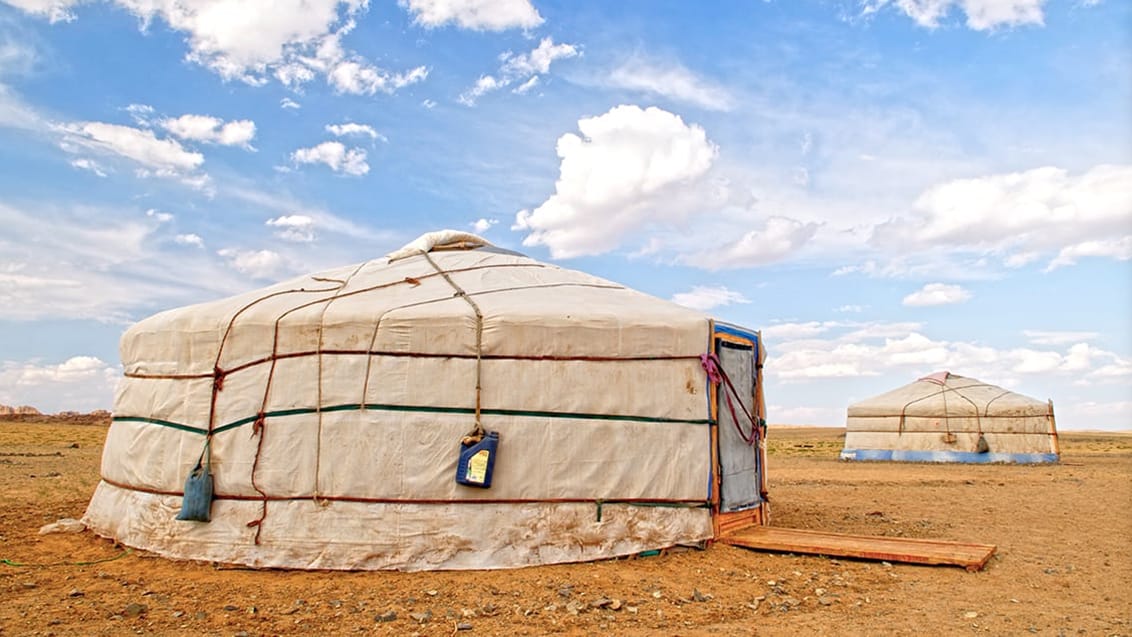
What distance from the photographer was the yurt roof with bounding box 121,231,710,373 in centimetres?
536

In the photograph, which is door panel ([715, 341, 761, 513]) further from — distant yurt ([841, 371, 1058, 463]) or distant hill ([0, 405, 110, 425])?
distant hill ([0, 405, 110, 425])

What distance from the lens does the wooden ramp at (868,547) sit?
5.45m

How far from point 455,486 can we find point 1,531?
3.95 m

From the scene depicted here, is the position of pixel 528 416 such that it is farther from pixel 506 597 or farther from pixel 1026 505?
pixel 1026 505

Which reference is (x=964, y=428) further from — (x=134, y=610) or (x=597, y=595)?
(x=134, y=610)

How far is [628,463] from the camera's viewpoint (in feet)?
17.9

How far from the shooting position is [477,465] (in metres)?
5.10

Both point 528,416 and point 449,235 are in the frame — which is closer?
point 528,416

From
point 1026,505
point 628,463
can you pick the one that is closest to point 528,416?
point 628,463

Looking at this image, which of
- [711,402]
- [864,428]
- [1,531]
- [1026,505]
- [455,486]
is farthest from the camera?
[864,428]

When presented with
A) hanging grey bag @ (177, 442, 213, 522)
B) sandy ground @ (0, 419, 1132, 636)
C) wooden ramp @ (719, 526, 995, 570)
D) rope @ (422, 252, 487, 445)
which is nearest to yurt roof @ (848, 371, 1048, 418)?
sandy ground @ (0, 419, 1132, 636)

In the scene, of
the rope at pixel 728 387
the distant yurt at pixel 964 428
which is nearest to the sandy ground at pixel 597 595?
the rope at pixel 728 387

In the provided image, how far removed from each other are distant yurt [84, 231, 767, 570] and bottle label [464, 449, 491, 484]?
0.02 meters

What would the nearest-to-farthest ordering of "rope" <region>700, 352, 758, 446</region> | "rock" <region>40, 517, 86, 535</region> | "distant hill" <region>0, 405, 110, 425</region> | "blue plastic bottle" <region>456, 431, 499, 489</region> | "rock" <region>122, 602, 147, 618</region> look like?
"rock" <region>122, 602, 147, 618</region> < "blue plastic bottle" <region>456, 431, 499, 489</region> < "rope" <region>700, 352, 758, 446</region> < "rock" <region>40, 517, 86, 535</region> < "distant hill" <region>0, 405, 110, 425</region>
